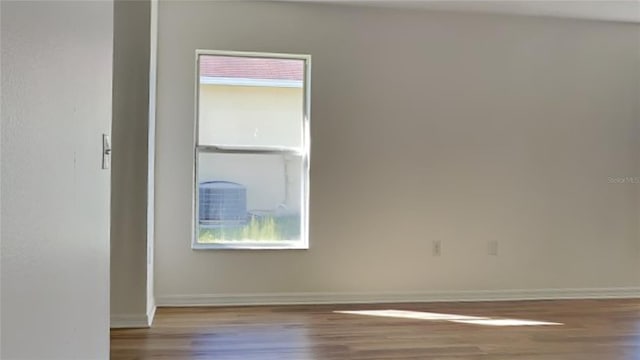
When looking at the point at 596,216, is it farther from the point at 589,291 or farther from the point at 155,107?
the point at 155,107

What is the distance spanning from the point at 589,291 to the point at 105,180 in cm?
383

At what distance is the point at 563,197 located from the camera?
12.6 ft

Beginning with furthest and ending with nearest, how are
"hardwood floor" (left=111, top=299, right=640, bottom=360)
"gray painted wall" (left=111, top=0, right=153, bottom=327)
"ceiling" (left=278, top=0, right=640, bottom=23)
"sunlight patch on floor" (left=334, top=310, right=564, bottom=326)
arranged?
"ceiling" (left=278, top=0, right=640, bottom=23), "sunlight patch on floor" (left=334, top=310, right=564, bottom=326), "gray painted wall" (left=111, top=0, right=153, bottom=327), "hardwood floor" (left=111, top=299, right=640, bottom=360)

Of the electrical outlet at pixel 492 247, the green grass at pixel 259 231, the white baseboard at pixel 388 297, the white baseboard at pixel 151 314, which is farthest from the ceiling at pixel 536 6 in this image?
the white baseboard at pixel 151 314

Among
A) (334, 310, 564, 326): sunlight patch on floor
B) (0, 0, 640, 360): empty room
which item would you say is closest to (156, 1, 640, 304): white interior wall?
(0, 0, 640, 360): empty room

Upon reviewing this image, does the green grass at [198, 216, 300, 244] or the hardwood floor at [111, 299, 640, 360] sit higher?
the green grass at [198, 216, 300, 244]

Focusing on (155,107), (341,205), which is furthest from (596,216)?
(155,107)

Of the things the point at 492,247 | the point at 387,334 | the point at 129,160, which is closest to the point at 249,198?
the point at 129,160

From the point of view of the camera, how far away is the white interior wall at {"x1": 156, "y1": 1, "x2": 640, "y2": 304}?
351cm

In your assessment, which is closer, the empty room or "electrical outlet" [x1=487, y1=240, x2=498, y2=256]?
the empty room

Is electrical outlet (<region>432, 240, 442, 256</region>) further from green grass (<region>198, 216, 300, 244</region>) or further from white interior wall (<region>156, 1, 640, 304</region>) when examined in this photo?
green grass (<region>198, 216, 300, 244</region>)

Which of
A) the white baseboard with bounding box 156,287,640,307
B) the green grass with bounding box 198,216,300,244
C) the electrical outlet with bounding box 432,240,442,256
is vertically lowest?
the white baseboard with bounding box 156,287,640,307

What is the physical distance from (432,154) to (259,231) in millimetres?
1481

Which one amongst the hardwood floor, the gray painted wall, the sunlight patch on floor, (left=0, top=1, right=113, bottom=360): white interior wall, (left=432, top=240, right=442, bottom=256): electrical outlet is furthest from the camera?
(left=432, top=240, right=442, bottom=256): electrical outlet
